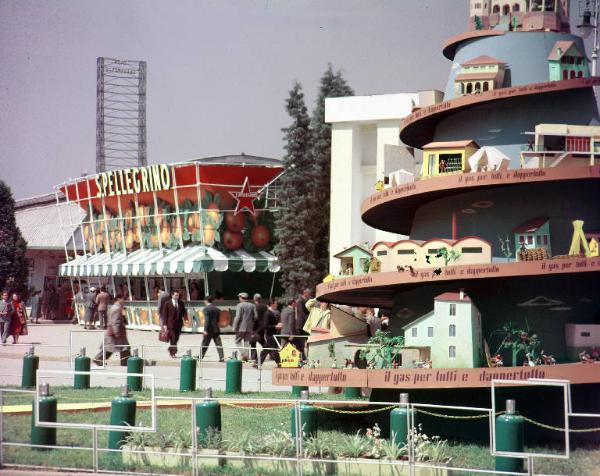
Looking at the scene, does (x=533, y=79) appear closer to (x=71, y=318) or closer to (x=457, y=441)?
(x=457, y=441)

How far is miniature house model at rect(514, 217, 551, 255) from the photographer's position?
16.8m

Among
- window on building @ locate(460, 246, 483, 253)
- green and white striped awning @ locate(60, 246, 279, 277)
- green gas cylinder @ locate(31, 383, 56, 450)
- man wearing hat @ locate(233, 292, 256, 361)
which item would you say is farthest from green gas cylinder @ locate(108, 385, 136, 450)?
green and white striped awning @ locate(60, 246, 279, 277)

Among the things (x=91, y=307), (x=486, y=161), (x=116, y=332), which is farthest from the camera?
(x=91, y=307)

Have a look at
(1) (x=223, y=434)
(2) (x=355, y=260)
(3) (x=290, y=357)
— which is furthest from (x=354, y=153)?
(1) (x=223, y=434)

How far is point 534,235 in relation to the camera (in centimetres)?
1689

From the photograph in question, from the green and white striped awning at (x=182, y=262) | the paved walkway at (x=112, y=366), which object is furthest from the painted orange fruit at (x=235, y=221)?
the paved walkway at (x=112, y=366)

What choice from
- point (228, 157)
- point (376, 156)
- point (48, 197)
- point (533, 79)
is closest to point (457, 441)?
point (533, 79)

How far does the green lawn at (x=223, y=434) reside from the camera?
15.0m

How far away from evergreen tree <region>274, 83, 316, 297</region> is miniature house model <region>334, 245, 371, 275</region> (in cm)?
2974

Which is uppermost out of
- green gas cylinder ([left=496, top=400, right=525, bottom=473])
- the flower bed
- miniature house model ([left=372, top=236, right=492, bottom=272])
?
miniature house model ([left=372, top=236, right=492, bottom=272])

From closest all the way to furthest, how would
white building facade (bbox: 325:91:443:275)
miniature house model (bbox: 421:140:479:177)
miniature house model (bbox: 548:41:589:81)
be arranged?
miniature house model (bbox: 421:140:479:177), miniature house model (bbox: 548:41:589:81), white building facade (bbox: 325:91:443:275)

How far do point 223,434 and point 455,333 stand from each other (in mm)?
3847

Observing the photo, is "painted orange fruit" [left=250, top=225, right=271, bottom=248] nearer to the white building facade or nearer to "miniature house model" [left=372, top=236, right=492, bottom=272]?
the white building facade

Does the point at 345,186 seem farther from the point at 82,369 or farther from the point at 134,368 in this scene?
the point at 82,369
